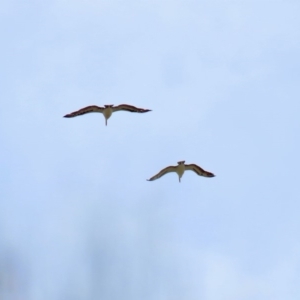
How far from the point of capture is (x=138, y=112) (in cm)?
8488

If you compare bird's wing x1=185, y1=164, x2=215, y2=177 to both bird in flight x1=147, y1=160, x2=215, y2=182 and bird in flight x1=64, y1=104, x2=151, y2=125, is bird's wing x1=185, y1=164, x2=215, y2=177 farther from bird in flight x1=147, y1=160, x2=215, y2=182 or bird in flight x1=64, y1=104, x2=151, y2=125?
bird in flight x1=64, y1=104, x2=151, y2=125

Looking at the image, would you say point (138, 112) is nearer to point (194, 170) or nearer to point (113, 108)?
point (113, 108)

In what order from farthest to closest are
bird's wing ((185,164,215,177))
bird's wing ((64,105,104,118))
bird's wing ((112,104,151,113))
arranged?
bird's wing ((185,164,215,177)) < bird's wing ((64,105,104,118)) < bird's wing ((112,104,151,113))

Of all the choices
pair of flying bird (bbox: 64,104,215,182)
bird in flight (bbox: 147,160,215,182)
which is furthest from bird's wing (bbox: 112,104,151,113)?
bird in flight (bbox: 147,160,215,182)

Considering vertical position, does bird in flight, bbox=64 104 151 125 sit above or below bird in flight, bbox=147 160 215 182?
above

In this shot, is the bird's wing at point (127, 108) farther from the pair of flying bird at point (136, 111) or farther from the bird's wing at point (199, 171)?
the bird's wing at point (199, 171)

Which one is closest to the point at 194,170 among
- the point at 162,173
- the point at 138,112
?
the point at 162,173

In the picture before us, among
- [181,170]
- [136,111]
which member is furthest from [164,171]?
[136,111]

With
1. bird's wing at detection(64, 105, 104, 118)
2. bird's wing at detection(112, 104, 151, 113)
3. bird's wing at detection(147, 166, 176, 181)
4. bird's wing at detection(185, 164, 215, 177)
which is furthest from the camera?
bird's wing at detection(185, 164, 215, 177)

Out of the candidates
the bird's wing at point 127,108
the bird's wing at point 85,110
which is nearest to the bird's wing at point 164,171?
the bird's wing at point 127,108

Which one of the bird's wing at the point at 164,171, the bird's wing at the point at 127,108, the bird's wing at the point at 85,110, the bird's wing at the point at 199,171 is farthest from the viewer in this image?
the bird's wing at the point at 199,171

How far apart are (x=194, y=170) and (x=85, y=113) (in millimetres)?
11433

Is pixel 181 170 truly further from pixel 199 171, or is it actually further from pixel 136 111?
pixel 136 111

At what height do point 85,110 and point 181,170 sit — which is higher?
point 85,110
